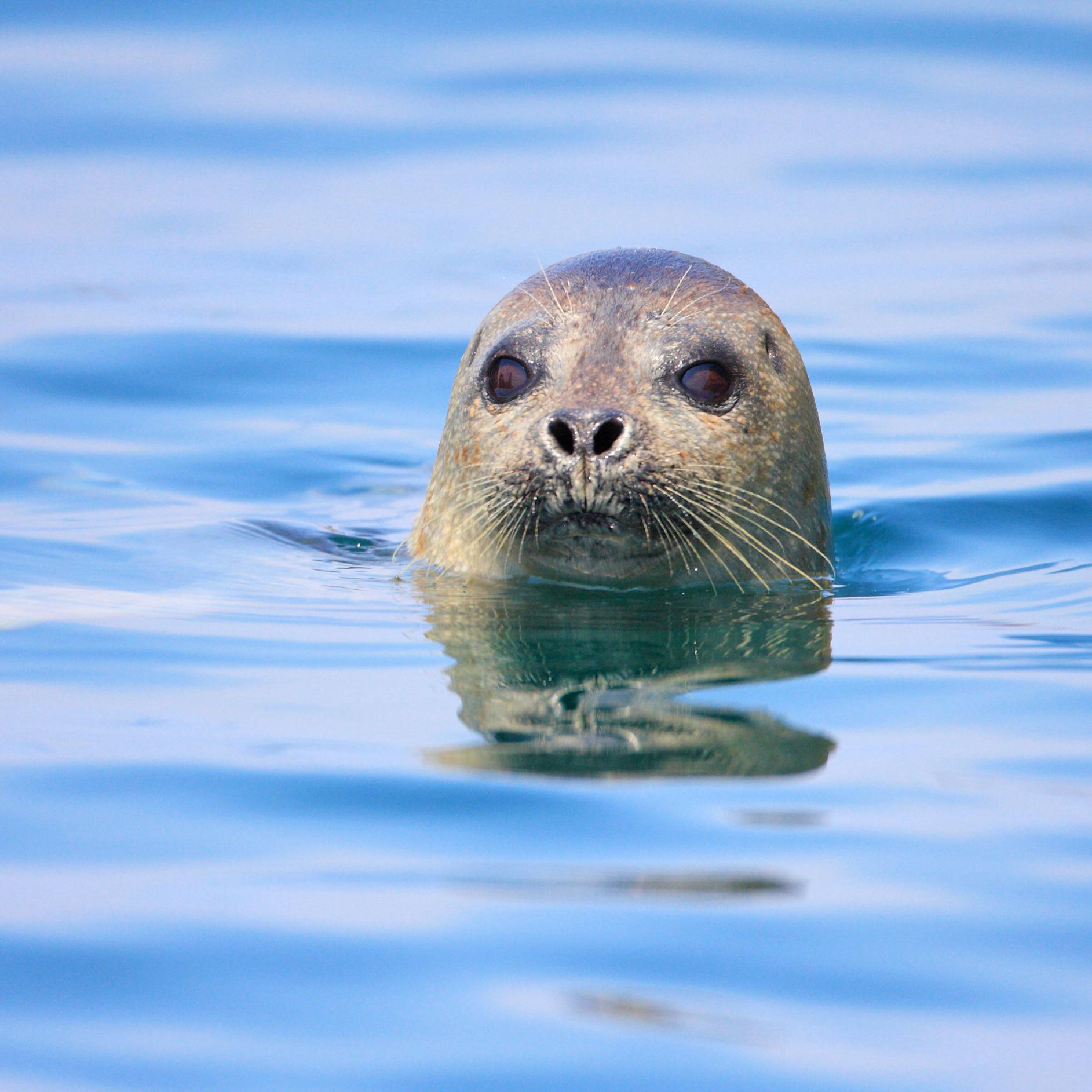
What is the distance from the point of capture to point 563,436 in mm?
5453

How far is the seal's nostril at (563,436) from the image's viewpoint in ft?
17.8

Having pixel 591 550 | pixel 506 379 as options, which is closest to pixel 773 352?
pixel 506 379

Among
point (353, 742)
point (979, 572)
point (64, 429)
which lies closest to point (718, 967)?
point (353, 742)

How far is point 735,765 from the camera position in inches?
156

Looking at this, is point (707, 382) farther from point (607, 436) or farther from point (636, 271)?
point (607, 436)

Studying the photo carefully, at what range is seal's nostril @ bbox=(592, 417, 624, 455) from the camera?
5434 mm

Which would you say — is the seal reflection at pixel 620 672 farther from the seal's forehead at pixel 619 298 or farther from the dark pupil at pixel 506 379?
the seal's forehead at pixel 619 298

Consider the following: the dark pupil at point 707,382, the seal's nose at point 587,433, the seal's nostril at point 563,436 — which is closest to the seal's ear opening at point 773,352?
the dark pupil at point 707,382

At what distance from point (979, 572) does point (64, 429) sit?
552 cm

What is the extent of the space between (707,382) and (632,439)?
2.27 ft

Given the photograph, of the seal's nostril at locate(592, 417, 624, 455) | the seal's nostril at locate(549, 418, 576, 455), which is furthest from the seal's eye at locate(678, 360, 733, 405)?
the seal's nostril at locate(549, 418, 576, 455)

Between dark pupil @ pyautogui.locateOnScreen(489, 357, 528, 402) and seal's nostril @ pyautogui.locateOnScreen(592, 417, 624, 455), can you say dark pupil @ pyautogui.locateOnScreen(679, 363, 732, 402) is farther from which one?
seal's nostril @ pyautogui.locateOnScreen(592, 417, 624, 455)

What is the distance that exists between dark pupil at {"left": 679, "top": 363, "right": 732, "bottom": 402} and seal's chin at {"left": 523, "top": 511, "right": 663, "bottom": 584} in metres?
0.56

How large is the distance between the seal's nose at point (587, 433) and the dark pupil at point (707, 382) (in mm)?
615
